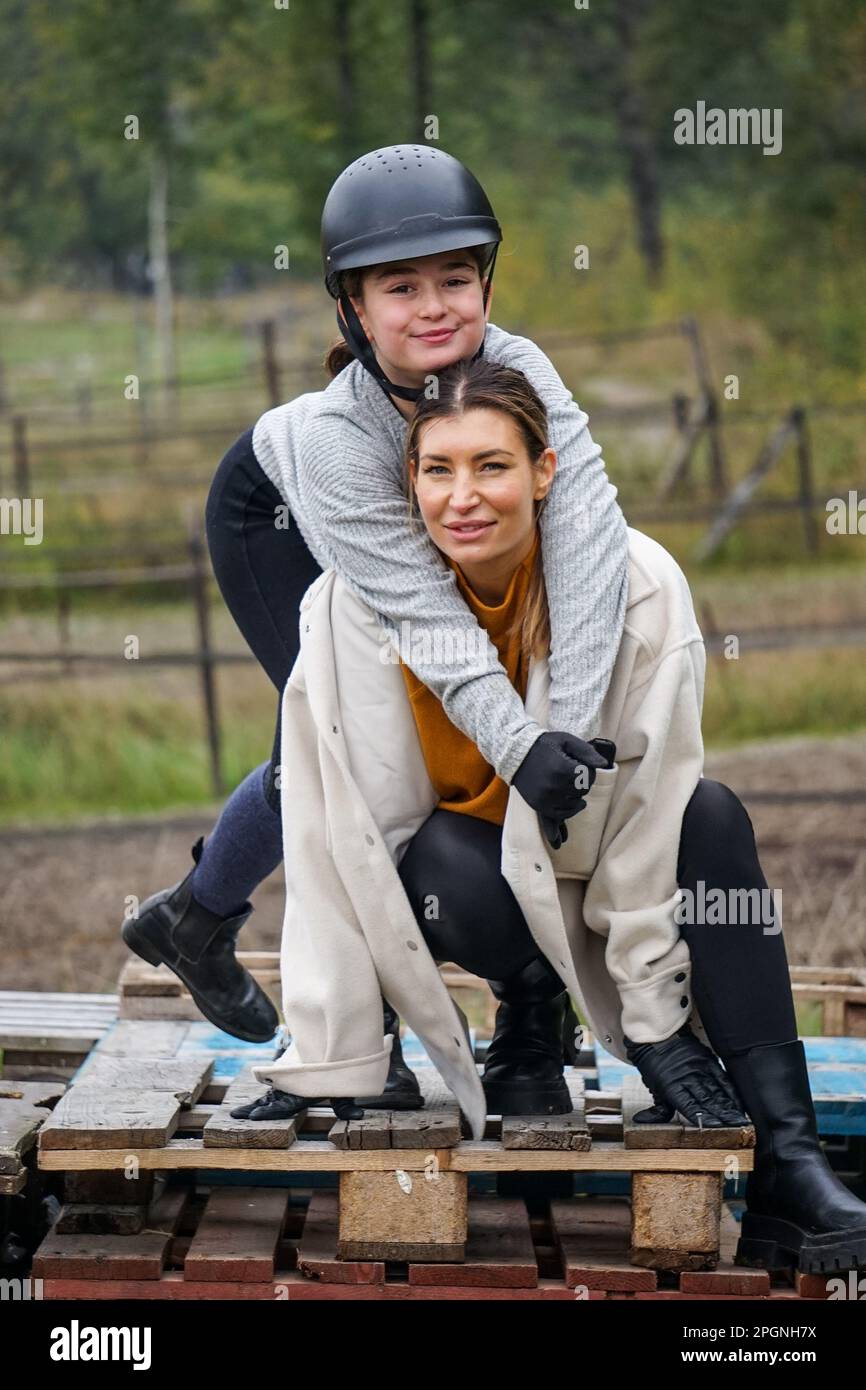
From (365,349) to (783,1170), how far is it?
1.45 m

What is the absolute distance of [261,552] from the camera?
128 inches

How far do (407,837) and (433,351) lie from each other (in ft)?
2.50

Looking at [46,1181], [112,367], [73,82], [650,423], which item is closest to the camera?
[46,1181]

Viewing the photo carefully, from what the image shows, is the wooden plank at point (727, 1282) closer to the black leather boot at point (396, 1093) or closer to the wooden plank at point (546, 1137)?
the wooden plank at point (546, 1137)

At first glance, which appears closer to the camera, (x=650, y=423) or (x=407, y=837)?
(x=407, y=837)

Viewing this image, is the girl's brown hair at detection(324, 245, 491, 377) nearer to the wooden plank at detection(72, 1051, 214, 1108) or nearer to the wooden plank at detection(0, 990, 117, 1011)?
the wooden plank at detection(72, 1051, 214, 1108)

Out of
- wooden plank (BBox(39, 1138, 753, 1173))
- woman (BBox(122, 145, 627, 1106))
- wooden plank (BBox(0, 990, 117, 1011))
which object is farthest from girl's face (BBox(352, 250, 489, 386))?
wooden plank (BBox(0, 990, 117, 1011))

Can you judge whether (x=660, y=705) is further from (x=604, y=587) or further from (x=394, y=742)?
(x=394, y=742)

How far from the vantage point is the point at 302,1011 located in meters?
2.71

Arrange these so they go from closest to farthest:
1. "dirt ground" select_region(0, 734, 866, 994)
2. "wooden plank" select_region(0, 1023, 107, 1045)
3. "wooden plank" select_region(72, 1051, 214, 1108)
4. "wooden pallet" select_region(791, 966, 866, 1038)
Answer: "wooden plank" select_region(72, 1051, 214, 1108)
"wooden plank" select_region(0, 1023, 107, 1045)
"wooden pallet" select_region(791, 966, 866, 1038)
"dirt ground" select_region(0, 734, 866, 994)

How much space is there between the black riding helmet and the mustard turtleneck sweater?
1.23 feet

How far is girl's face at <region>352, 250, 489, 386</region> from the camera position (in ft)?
8.96

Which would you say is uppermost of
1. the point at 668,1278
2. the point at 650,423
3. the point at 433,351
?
the point at 650,423

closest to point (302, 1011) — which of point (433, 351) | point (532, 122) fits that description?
point (433, 351)
